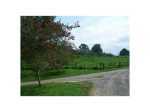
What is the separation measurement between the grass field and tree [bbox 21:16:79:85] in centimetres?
7

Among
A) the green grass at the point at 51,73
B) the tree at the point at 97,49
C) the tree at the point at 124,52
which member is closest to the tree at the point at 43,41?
the green grass at the point at 51,73

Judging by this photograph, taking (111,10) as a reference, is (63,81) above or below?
below

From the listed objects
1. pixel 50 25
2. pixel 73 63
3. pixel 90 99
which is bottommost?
pixel 90 99

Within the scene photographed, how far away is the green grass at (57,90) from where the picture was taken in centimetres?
584

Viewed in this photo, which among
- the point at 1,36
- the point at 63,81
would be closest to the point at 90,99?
the point at 63,81

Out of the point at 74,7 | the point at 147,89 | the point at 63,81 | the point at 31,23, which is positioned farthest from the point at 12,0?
the point at 147,89

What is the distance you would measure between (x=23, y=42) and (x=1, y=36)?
260 millimetres

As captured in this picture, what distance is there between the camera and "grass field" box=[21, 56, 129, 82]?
585 cm

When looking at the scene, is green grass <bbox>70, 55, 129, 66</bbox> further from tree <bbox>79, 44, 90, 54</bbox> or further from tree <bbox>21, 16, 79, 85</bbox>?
tree <bbox>21, 16, 79, 85</bbox>

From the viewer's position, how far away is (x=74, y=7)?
5.81 meters

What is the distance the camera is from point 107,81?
5.89 metres

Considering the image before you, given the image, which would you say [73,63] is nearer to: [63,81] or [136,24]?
[63,81]

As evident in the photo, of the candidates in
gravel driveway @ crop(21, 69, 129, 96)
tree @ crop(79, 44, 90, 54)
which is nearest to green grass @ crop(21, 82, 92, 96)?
gravel driveway @ crop(21, 69, 129, 96)

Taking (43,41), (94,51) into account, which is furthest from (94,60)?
(43,41)
